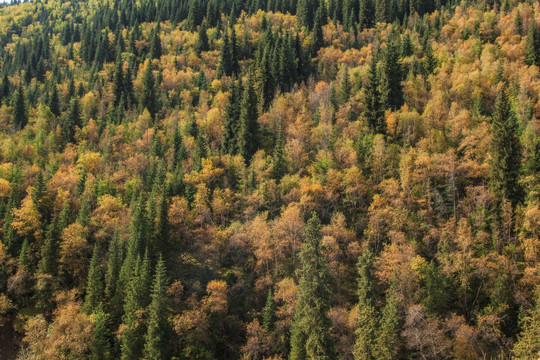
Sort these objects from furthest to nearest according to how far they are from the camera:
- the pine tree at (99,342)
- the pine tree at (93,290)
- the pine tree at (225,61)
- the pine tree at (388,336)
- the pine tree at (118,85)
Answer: the pine tree at (225,61) → the pine tree at (118,85) → the pine tree at (93,290) → the pine tree at (99,342) → the pine tree at (388,336)

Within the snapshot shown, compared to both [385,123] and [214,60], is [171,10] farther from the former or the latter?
[385,123]

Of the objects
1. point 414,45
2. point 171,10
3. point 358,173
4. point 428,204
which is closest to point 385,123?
point 358,173

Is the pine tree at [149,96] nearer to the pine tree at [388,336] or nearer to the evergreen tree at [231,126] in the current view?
the evergreen tree at [231,126]

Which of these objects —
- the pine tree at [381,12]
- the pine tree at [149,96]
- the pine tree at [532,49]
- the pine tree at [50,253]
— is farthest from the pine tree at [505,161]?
the pine tree at [381,12]

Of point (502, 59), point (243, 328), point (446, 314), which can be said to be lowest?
point (243, 328)

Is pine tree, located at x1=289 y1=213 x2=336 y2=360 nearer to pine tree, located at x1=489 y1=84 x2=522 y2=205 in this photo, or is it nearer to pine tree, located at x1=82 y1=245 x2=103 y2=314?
pine tree, located at x1=489 y1=84 x2=522 y2=205

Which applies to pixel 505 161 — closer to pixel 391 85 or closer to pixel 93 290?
pixel 391 85
